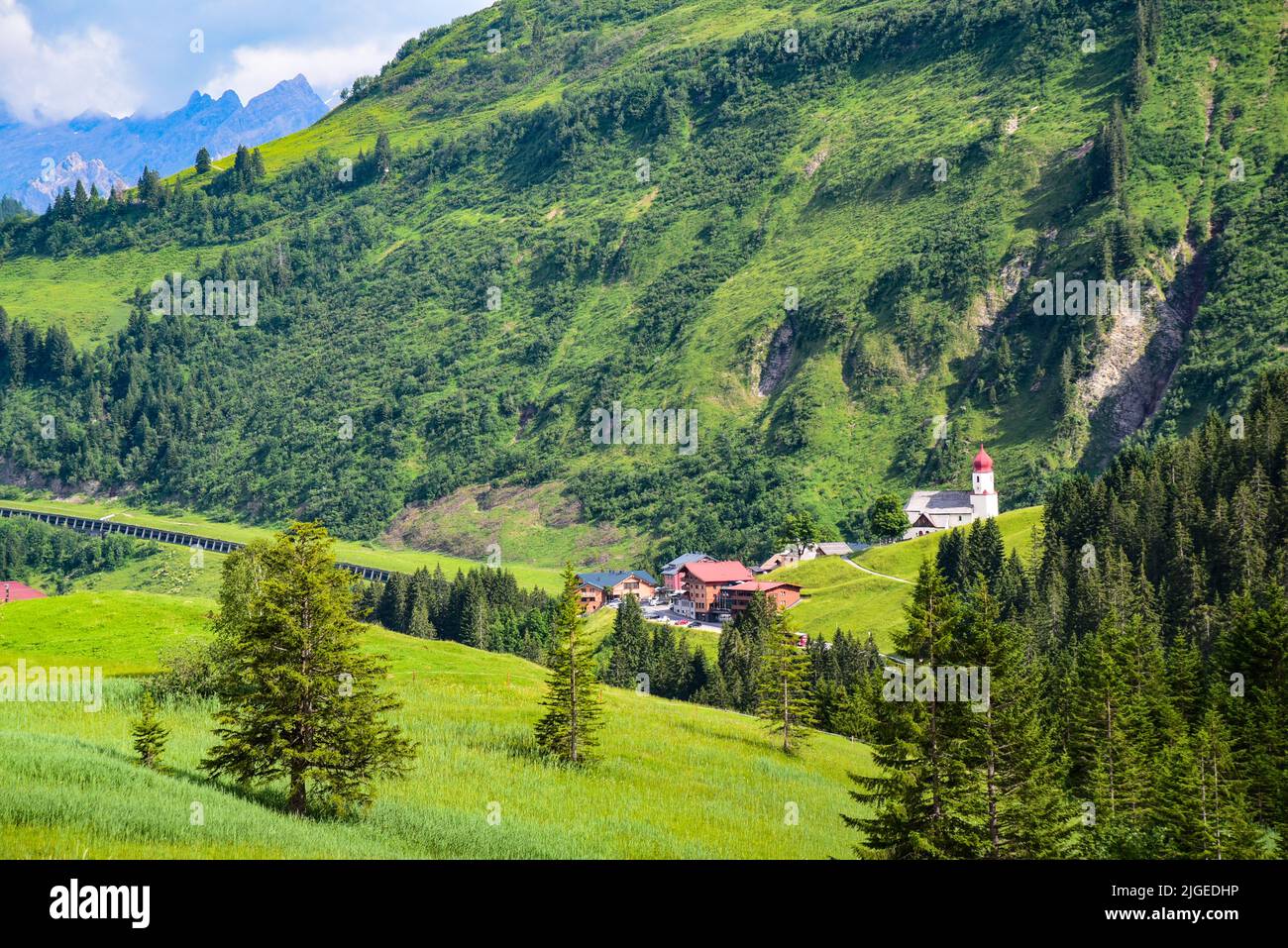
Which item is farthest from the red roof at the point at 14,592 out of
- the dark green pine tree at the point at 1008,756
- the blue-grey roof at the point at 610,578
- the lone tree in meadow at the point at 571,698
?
the dark green pine tree at the point at 1008,756

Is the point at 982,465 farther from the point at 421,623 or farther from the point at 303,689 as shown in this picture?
the point at 303,689

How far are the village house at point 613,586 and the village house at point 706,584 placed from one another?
8355 mm

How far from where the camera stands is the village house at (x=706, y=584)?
158 meters

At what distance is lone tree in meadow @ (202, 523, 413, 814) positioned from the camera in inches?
1326

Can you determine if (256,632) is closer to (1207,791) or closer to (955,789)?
(955,789)

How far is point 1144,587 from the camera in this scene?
322 ft

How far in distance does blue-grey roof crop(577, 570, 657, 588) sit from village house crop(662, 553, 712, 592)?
7.01ft

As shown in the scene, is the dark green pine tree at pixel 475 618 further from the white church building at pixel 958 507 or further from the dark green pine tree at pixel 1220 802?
the dark green pine tree at pixel 1220 802

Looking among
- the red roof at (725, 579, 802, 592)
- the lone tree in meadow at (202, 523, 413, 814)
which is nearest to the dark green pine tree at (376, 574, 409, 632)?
the red roof at (725, 579, 802, 592)

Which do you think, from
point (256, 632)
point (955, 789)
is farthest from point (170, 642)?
point (955, 789)

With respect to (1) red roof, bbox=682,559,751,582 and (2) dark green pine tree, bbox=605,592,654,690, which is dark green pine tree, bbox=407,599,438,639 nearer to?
(2) dark green pine tree, bbox=605,592,654,690

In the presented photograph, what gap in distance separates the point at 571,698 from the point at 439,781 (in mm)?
10300

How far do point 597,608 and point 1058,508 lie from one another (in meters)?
67.6

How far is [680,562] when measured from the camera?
182375 mm
